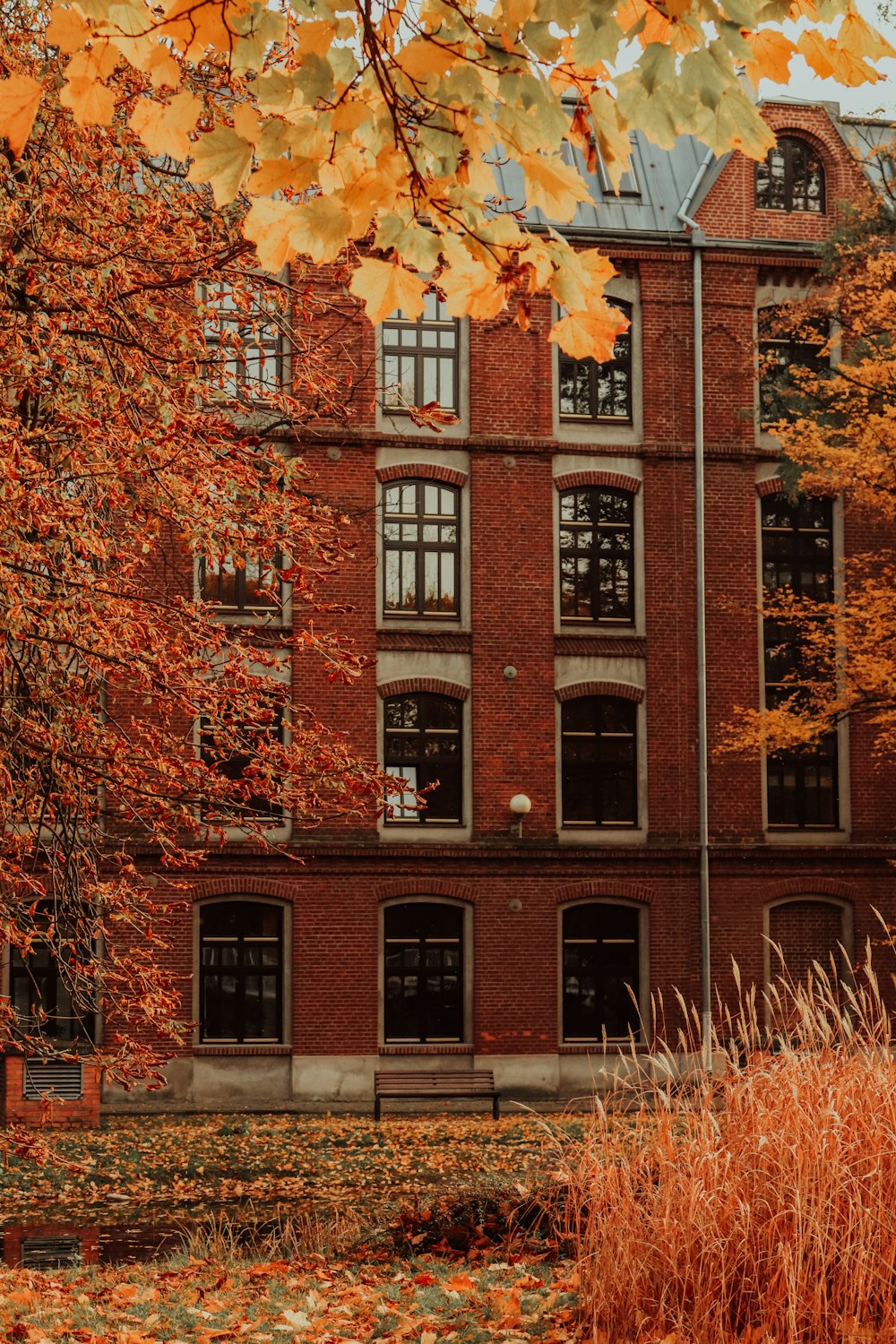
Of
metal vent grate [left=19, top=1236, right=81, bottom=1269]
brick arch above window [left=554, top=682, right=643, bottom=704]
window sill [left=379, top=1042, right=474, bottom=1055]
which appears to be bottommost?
window sill [left=379, top=1042, right=474, bottom=1055]

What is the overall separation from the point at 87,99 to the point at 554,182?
51.2 inches

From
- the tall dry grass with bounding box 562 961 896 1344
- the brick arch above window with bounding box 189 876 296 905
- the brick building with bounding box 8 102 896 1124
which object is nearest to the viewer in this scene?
the tall dry grass with bounding box 562 961 896 1344

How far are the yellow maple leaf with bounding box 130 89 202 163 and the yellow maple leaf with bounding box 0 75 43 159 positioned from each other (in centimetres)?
46

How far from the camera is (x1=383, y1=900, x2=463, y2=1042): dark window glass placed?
79.7ft

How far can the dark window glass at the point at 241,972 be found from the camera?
2381cm

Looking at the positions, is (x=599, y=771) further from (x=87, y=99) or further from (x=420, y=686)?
(x=87, y=99)

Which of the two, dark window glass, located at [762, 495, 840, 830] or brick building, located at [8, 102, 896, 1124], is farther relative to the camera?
dark window glass, located at [762, 495, 840, 830]

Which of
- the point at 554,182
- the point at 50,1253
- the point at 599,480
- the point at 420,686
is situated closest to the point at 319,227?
the point at 554,182

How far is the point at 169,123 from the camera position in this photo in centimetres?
437

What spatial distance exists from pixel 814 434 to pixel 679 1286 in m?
17.4

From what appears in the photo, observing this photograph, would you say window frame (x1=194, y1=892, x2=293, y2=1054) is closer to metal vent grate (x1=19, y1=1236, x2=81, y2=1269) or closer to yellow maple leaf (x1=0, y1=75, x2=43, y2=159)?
metal vent grate (x1=19, y1=1236, x2=81, y2=1269)

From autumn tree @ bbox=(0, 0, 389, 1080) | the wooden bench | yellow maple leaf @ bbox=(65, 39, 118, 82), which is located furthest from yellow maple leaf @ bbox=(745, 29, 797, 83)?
the wooden bench

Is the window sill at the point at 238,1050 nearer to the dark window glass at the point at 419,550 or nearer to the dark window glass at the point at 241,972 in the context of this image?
the dark window glass at the point at 241,972

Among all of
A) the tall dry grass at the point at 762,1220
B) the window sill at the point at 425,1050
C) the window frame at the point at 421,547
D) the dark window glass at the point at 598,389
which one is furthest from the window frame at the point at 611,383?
the tall dry grass at the point at 762,1220
